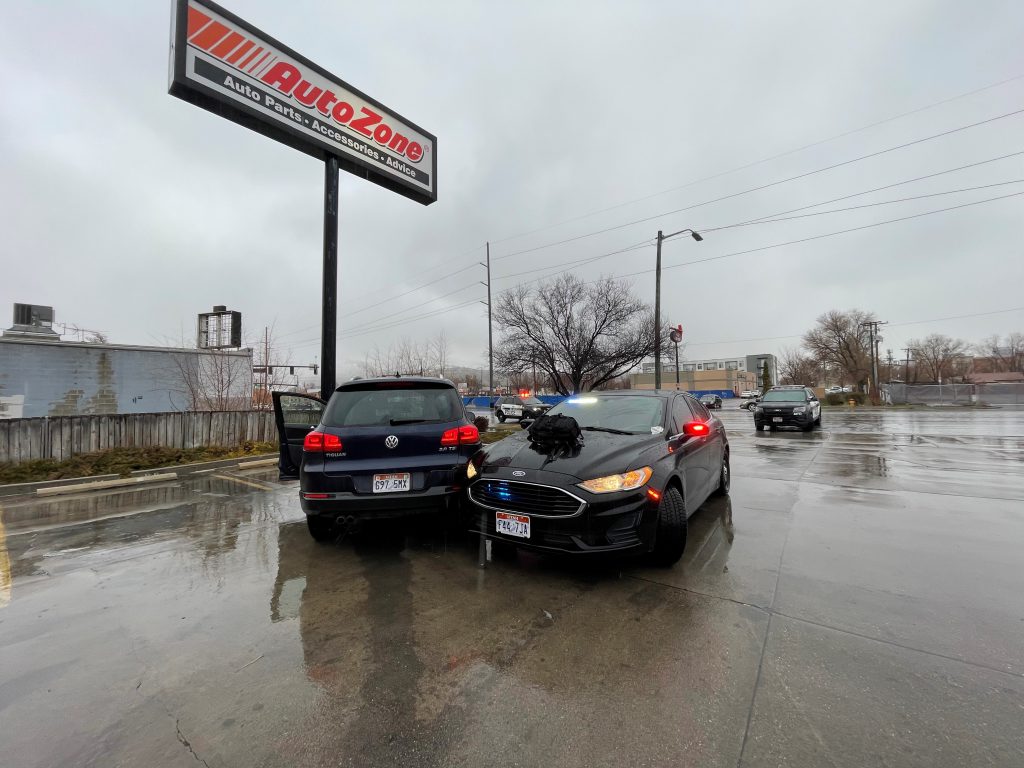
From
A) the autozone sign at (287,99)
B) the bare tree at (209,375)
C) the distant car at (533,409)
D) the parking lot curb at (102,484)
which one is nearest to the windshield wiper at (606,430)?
the distant car at (533,409)

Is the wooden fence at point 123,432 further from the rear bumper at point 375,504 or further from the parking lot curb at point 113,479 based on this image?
the rear bumper at point 375,504

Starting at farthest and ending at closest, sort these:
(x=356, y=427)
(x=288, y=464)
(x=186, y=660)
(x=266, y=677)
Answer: (x=288, y=464), (x=356, y=427), (x=186, y=660), (x=266, y=677)

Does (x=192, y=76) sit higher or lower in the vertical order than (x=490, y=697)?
higher

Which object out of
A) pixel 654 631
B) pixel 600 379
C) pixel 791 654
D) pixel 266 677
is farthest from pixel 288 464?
pixel 600 379

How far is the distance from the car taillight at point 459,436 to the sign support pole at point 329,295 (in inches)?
188

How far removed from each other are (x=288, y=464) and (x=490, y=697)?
406 centimetres

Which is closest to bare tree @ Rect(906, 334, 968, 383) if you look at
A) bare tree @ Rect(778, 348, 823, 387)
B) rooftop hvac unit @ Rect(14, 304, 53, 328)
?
bare tree @ Rect(778, 348, 823, 387)

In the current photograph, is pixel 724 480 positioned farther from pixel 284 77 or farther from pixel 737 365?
pixel 737 365

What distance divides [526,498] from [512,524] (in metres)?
0.24

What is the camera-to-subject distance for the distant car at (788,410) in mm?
15414

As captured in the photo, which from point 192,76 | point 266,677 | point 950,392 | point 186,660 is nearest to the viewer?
point 266,677

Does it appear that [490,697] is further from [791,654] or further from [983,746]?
[983,746]

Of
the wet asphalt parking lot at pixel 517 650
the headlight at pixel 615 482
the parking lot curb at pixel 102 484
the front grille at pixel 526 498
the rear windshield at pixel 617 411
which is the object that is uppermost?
the rear windshield at pixel 617 411

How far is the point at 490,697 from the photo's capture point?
2.22 metres
